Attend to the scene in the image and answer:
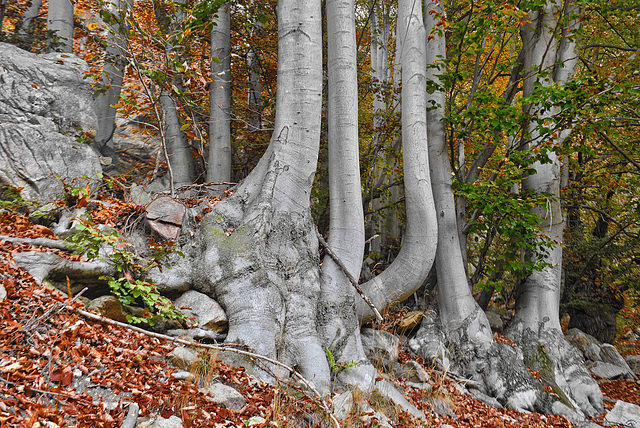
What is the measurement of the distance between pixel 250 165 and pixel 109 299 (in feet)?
15.3

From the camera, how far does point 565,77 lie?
237 inches

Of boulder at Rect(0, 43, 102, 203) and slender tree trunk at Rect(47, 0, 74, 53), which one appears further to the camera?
slender tree trunk at Rect(47, 0, 74, 53)

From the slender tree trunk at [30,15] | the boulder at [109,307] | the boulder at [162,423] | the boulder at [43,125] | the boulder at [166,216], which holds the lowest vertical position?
the boulder at [162,423]

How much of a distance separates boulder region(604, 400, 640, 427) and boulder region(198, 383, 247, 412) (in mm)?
4955

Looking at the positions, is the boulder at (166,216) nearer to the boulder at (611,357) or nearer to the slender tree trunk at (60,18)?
the slender tree trunk at (60,18)

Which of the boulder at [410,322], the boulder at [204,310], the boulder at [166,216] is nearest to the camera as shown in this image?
the boulder at [204,310]

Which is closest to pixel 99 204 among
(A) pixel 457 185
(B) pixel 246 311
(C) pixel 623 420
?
(B) pixel 246 311

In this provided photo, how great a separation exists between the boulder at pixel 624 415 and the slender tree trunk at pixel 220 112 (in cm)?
612

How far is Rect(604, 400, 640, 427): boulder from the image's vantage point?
15.4 ft

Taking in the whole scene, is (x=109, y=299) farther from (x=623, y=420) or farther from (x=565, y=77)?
(x=565, y=77)

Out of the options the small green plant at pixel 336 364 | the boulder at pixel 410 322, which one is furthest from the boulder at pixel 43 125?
the boulder at pixel 410 322

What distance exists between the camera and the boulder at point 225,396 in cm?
232

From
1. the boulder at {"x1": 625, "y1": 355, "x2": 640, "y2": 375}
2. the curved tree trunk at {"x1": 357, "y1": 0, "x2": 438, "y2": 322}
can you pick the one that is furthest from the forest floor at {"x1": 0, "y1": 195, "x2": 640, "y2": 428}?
the boulder at {"x1": 625, "y1": 355, "x2": 640, "y2": 375}

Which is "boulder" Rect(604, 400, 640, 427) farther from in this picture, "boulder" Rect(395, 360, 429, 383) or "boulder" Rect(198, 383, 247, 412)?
"boulder" Rect(198, 383, 247, 412)
